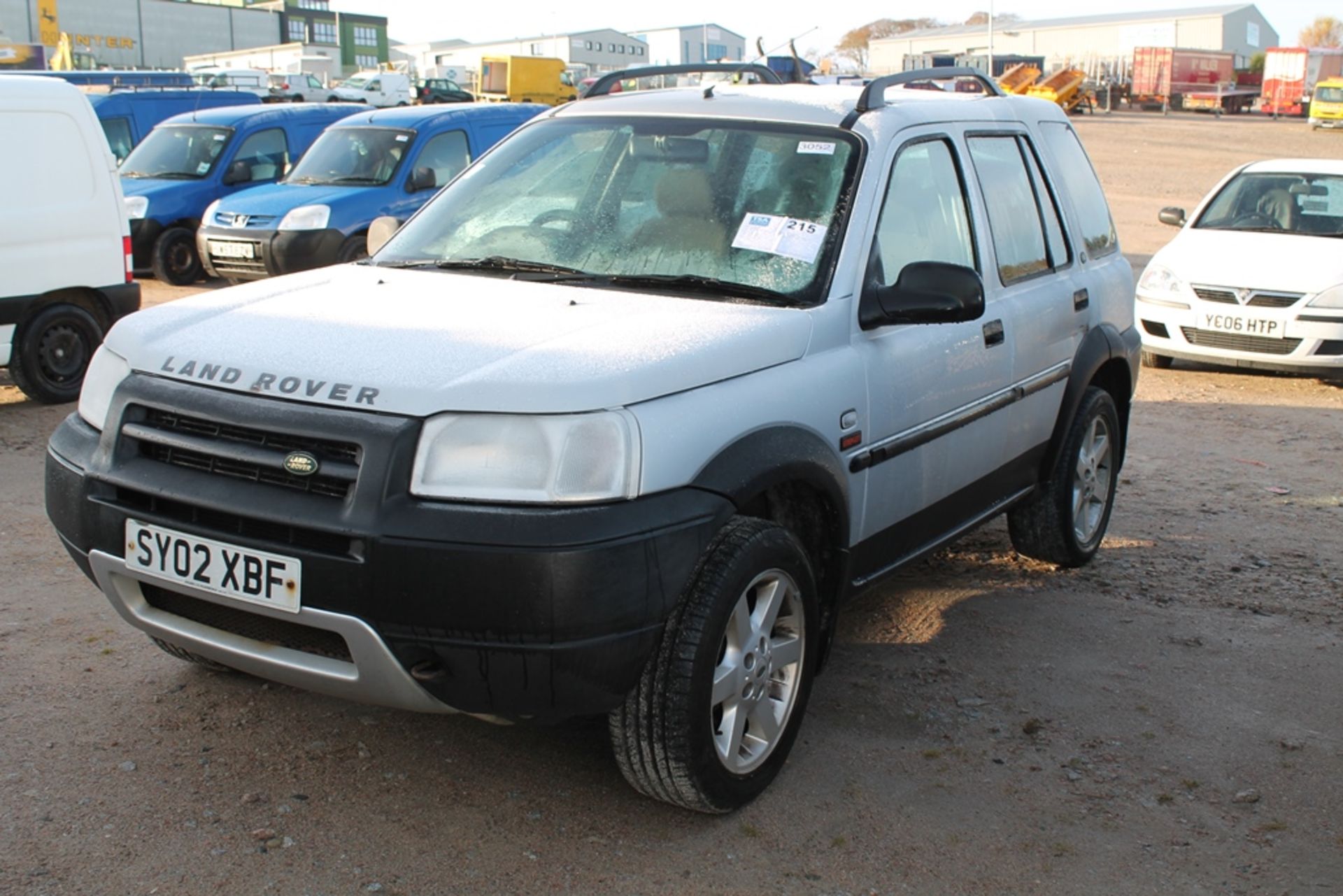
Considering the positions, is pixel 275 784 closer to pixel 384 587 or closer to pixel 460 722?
pixel 460 722

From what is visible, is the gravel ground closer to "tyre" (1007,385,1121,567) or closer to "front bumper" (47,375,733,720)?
"tyre" (1007,385,1121,567)

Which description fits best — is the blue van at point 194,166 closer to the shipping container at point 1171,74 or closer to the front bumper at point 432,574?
the front bumper at point 432,574

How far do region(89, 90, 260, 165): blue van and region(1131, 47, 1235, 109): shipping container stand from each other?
52.3 m

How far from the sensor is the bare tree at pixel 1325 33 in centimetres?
12531

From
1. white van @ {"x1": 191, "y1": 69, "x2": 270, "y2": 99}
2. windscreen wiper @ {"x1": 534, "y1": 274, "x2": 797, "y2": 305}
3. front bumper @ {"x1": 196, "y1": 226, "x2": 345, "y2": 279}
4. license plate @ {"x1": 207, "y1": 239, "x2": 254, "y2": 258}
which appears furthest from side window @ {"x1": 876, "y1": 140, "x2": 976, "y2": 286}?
white van @ {"x1": 191, "y1": 69, "x2": 270, "y2": 99}

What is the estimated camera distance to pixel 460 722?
4.02 meters

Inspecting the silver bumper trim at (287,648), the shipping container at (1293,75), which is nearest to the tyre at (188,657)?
the silver bumper trim at (287,648)

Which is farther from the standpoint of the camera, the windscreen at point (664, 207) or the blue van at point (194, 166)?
the blue van at point (194, 166)

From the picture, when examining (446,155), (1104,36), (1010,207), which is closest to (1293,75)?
(1104,36)

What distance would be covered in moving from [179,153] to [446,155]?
3.78 metres

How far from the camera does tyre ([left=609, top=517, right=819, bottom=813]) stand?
3201mm

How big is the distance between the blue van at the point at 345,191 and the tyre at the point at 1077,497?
8383mm

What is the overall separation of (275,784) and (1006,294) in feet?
9.32

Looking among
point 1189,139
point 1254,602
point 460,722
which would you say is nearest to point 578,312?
point 460,722
